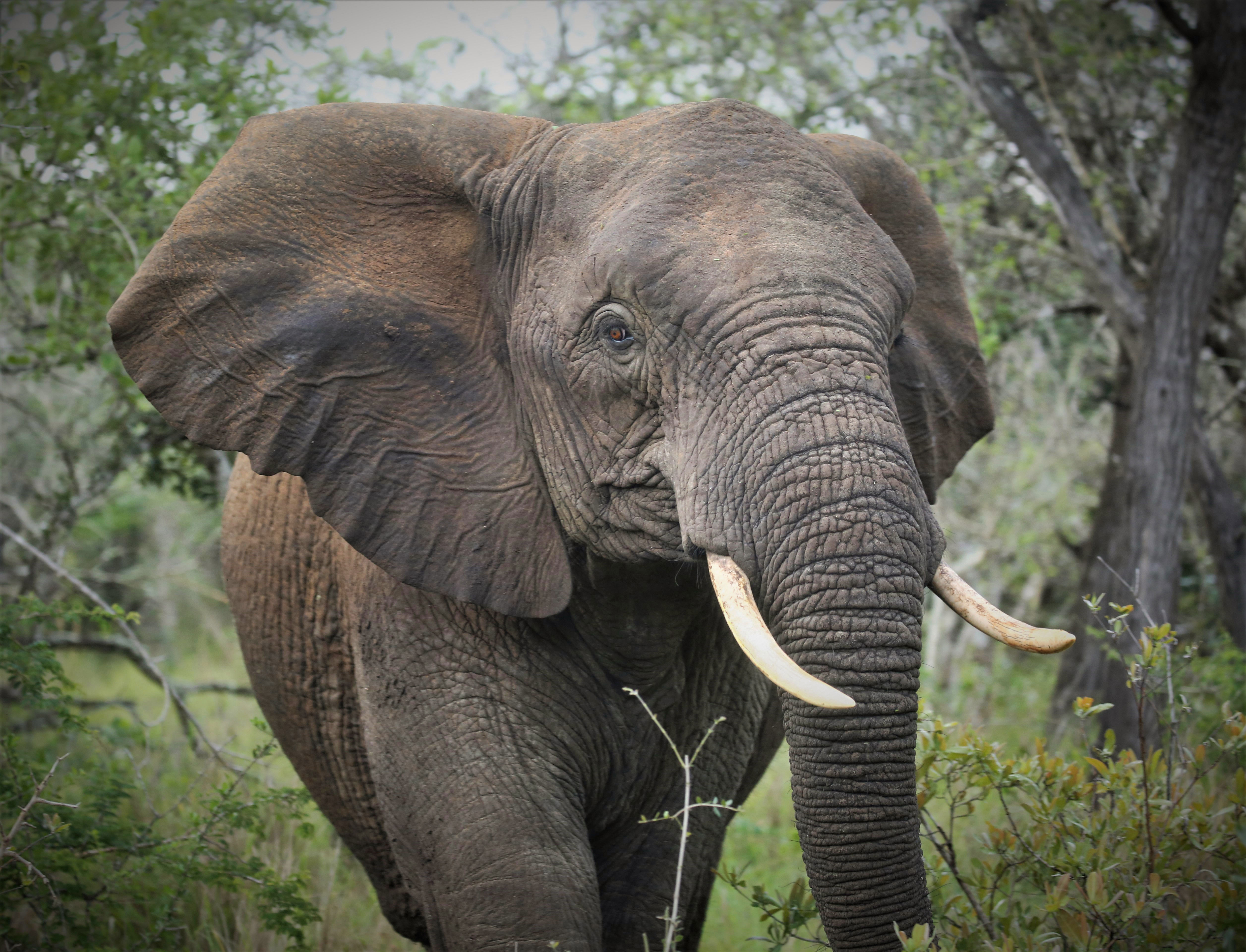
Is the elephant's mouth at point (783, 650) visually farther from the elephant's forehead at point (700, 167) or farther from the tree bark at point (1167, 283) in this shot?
the tree bark at point (1167, 283)

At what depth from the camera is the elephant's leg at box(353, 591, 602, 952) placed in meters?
3.29

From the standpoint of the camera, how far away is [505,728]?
3.41m

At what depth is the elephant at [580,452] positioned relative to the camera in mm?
2768

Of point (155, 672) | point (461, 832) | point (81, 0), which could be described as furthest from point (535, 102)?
point (461, 832)

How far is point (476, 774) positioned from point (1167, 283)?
531 centimetres

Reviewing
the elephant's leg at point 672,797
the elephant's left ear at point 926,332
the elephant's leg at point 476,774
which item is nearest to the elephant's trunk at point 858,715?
the elephant's leg at point 476,774

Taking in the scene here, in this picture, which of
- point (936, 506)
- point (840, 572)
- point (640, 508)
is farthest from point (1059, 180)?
→ point (840, 572)

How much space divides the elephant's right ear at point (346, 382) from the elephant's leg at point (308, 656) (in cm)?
54

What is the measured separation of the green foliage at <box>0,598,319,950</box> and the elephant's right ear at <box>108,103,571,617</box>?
1.40 metres

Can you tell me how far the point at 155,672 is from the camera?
513cm

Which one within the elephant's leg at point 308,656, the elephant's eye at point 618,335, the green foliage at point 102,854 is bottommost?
the green foliage at point 102,854

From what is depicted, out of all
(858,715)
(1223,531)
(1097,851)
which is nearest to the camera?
(858,715)

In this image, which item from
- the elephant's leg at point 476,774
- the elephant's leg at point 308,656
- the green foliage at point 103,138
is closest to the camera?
the elephant's leg at point 476,774

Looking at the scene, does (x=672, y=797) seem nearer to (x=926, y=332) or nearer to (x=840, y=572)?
(x=840, y=572)
